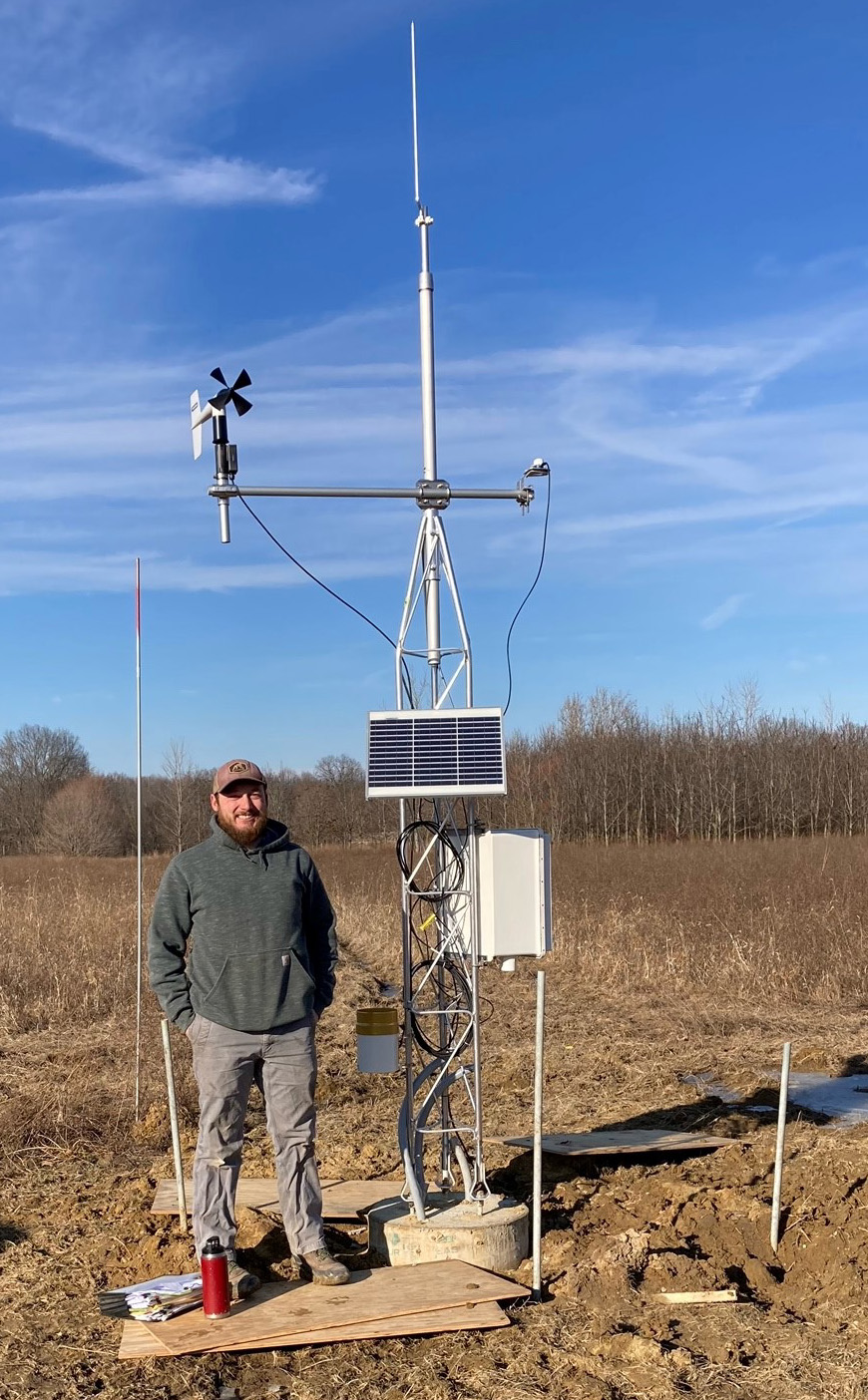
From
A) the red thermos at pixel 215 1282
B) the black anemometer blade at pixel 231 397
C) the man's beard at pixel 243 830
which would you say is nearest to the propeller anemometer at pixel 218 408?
the black anemometer blade at pixel 231 397

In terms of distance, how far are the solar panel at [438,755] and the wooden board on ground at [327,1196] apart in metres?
2.27

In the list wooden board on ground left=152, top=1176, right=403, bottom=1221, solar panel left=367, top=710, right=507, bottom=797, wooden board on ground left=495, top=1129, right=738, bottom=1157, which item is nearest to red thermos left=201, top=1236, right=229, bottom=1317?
wooden board on ground left=152, top=1176, right=403, bottom=1221

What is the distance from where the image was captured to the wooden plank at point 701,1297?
17.5ft

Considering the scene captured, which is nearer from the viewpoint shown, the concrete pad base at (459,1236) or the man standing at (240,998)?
the man standing at (240,998)

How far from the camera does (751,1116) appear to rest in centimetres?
911

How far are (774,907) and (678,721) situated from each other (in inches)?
1546

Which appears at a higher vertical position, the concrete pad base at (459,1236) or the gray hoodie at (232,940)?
the gray hoodie at (232,940)

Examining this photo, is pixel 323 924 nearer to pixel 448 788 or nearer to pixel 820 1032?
pixel 448 788

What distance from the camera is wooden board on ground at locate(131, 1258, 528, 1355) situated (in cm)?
495

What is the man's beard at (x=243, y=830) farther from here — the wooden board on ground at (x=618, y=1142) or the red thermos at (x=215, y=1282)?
the wooden board on ground at (x=618, y=1142)

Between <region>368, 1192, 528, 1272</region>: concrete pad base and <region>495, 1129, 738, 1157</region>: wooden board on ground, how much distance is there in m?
1.48

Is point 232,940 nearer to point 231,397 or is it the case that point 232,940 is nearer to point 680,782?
point 231,397

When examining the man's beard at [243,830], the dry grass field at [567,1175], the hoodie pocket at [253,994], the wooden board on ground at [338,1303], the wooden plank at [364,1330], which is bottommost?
the dry grass field at [567,1175]

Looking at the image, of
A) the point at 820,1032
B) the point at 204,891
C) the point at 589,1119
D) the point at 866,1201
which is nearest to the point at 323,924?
the point at 204,891
